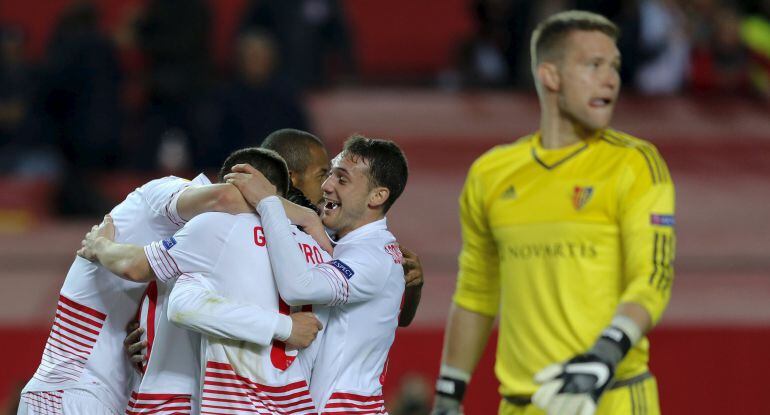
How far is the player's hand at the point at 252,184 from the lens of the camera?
14.9ft

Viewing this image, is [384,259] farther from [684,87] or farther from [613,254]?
[684,87]

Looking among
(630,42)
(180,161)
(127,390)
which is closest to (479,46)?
(630,42)

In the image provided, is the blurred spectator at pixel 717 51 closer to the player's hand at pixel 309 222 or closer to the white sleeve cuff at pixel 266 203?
the player's hand at pixel 309 222

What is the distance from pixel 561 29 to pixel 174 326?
1.76m

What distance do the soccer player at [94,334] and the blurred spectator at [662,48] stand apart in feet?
26.8

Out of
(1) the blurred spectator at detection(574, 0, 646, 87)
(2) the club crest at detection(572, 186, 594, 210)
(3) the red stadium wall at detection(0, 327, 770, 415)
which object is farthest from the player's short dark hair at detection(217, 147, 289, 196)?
(1) the blurred spectator at detection(574, 0, 646, 87)

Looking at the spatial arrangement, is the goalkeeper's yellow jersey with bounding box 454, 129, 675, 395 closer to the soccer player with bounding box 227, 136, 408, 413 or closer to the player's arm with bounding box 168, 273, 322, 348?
the soccer player with bounding box 227, 136, 408, 413

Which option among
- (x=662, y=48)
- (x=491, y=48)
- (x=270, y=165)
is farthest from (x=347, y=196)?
(x=491, y=48)

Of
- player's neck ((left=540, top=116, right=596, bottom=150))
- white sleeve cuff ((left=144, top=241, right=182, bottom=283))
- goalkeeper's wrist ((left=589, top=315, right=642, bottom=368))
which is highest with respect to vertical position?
player's neck ((left=540, top=116, right=596, bottom=150))

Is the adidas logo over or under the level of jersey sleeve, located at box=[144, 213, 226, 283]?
over

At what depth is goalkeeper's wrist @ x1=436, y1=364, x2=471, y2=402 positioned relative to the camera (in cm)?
492

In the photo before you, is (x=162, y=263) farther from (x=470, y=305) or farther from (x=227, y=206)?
(x=470, y=305)

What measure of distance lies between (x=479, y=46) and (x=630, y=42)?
5.27ft

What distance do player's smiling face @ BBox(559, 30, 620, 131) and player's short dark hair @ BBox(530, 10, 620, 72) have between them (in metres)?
0.03
